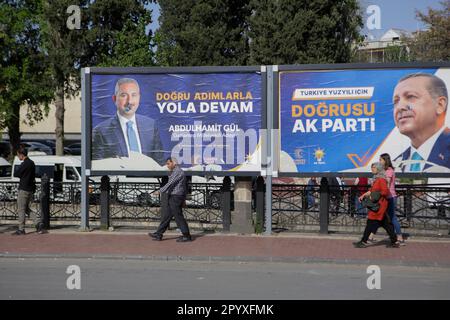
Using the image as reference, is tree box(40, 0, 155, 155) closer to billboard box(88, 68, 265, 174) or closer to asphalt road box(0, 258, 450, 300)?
billboard box(88, 68, 265, 174)

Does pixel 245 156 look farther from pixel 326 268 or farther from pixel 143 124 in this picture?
pixel 326 268

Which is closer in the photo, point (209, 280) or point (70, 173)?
point (209, 280)

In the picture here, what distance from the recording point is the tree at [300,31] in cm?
3127

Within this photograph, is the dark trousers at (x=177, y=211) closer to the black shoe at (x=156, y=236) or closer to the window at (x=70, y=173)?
the black shoe at (x=156, y=236)

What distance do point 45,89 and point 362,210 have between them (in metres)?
20.1

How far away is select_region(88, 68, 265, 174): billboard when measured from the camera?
47.7ft

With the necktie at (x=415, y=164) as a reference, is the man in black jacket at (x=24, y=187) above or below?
below

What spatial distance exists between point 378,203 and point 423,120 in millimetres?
2358

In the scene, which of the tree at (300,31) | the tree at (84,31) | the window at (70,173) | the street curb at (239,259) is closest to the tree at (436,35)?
the tree at (300,31)

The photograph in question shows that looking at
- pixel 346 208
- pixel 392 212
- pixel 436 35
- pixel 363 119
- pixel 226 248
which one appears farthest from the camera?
pixel 436 35

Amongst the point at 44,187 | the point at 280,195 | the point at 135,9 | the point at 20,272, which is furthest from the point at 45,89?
the point at 20,272

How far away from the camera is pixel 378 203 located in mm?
12562

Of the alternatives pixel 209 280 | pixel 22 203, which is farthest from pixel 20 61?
pixel 209 280

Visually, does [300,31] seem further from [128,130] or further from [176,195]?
[176,195]
